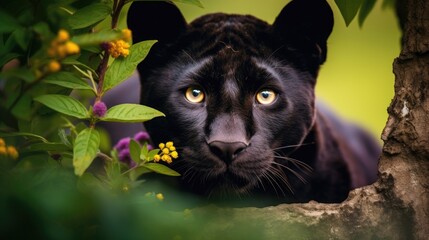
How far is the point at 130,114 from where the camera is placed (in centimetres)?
180

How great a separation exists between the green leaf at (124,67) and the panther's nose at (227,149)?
1.66 ft

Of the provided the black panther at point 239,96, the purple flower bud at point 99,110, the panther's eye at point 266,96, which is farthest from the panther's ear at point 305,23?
the purple flower bud at point 99,110

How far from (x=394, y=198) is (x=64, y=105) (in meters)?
1.16

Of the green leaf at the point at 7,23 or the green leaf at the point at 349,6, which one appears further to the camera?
the green leaf at the point at 349,6

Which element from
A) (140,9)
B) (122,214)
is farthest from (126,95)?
(122,214)

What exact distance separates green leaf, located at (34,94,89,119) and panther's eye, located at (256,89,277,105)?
93cm

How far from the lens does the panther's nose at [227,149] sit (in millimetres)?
2233

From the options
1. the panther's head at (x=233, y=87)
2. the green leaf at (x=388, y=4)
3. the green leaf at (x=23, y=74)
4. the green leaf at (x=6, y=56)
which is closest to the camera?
the green leaf at (x=23, y=74)

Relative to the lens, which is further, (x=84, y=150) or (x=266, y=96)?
(x=266, y=96)

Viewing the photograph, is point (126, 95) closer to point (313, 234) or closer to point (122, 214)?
point (313, 234)

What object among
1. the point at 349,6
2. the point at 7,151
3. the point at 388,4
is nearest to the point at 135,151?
the point at 7,151

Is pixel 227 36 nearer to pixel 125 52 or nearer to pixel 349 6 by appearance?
pixel 349 6

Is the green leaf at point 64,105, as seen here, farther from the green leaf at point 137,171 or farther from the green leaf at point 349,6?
the green leaf at point 349,6

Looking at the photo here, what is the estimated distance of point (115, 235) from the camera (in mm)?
1111
